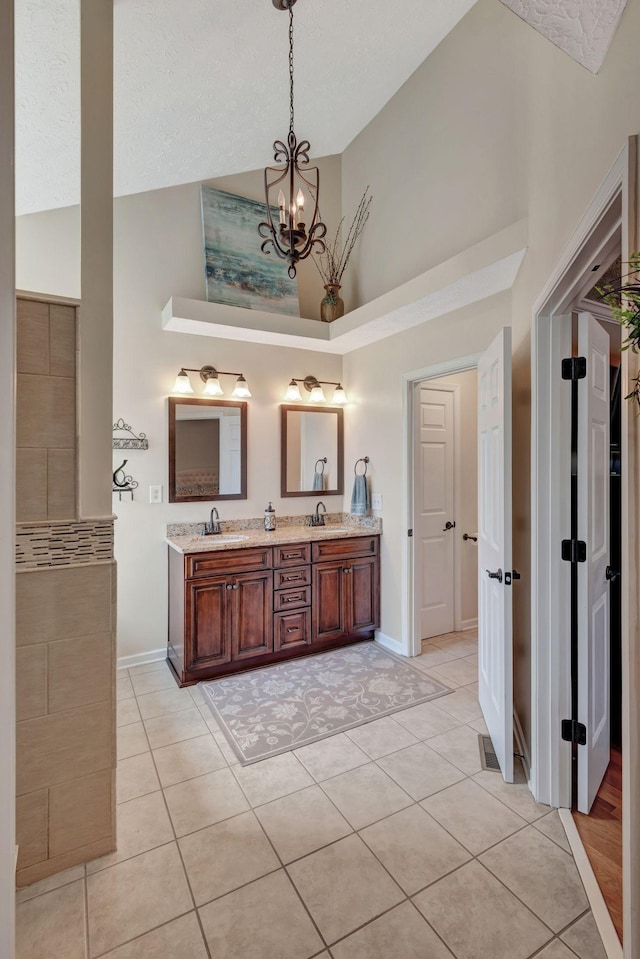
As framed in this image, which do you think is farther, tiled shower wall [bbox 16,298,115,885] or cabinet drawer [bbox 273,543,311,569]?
cabinet drawer [bbox 273,543,311,569]

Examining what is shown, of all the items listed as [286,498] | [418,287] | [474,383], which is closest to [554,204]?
[418,287]

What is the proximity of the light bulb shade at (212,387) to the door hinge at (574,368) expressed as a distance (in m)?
2.51

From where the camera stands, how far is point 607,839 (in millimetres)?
1741

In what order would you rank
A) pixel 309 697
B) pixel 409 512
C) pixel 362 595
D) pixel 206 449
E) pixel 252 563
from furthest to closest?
pixel 362 595 < pixel 206 449 < pixel 409 512 < pixel 252 563 < pixel 309 697

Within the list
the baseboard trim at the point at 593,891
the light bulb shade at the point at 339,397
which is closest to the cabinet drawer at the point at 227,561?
the light bulb shade at the point at 339,397

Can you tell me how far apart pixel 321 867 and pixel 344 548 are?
7.18 feet

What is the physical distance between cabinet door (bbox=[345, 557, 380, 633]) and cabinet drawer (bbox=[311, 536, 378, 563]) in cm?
6

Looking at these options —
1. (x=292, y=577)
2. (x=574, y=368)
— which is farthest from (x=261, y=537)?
(x=574, y=368)

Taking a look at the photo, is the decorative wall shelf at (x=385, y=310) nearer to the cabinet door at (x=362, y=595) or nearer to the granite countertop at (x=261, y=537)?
the granite countertop at (x=261, y=537)

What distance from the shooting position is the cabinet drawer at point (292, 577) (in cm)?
335

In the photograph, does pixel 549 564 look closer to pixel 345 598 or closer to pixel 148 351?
pixel 345 598

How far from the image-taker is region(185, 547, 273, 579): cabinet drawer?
3.03m

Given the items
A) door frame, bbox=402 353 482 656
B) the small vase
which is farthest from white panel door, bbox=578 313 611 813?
the small vase

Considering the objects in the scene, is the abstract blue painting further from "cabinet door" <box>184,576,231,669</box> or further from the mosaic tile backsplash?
the mosaic tile backsplash
